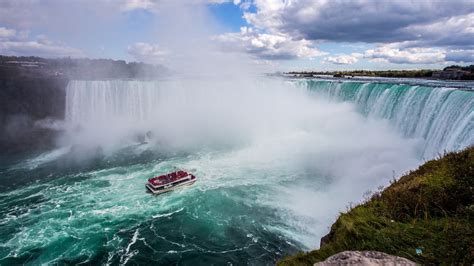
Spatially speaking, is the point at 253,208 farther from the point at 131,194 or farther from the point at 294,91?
the point at 294,91

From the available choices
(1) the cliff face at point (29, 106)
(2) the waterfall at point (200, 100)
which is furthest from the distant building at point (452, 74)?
(1) the cliff face at point (29, 106)

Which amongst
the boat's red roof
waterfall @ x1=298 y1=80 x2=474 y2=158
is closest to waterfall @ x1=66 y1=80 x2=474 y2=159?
waterfall @ x1=298 y1=80 x2=474 y2=158

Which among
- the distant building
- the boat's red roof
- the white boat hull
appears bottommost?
the white boat hull

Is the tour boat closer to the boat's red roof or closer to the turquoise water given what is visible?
the boat's red roof

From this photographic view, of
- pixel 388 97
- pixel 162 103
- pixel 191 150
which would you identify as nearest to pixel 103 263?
pixel 191 150

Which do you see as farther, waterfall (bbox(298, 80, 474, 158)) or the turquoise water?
waterfall (bbox(298, 80, 474, 158))

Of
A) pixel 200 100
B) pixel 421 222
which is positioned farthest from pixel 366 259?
pixel 200 100

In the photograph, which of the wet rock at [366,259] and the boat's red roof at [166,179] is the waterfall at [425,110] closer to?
the wet rock at [366,259]
